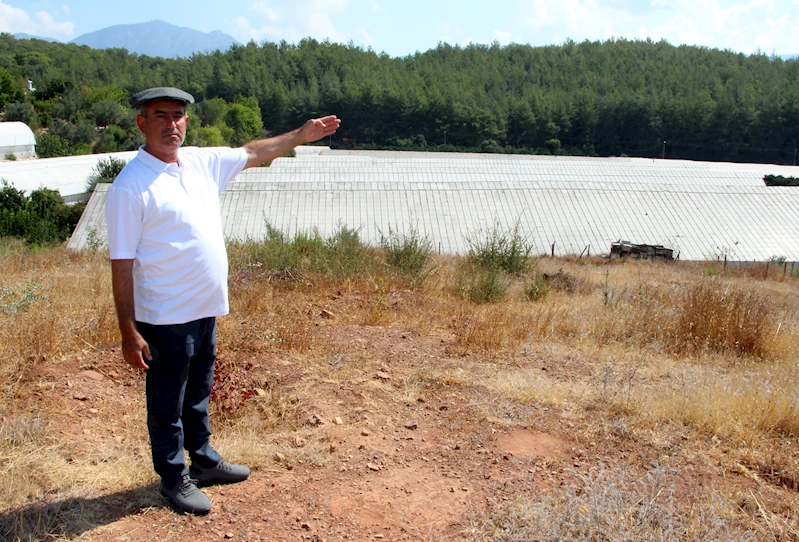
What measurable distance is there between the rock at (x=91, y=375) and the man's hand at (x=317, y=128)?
2.17m

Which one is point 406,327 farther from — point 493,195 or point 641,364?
point 493,195

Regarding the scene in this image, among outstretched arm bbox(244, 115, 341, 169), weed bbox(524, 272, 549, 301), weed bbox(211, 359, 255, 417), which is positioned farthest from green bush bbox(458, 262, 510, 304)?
outstretched arm bbox(244, 115, 341, 169)

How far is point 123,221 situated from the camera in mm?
2633

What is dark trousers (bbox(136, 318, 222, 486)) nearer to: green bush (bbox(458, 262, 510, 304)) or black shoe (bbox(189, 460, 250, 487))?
black shoe (bbox(189, 460, 250, 487))

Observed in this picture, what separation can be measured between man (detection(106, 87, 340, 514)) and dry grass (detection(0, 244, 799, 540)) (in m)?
0.45

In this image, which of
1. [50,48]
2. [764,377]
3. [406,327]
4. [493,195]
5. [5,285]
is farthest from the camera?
[50,48]

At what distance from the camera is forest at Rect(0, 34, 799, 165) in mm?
55628

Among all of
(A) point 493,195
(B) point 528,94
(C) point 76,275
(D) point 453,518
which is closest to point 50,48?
(B) point 528,94

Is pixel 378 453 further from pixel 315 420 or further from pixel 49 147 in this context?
pixel 49 147

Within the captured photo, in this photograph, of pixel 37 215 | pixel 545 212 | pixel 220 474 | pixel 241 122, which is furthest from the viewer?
pixel 241 122

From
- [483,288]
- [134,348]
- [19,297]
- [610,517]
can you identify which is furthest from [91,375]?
[483,288]

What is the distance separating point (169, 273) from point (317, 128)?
1.32 m

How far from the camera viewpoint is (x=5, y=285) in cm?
684

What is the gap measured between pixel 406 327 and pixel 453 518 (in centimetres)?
330
